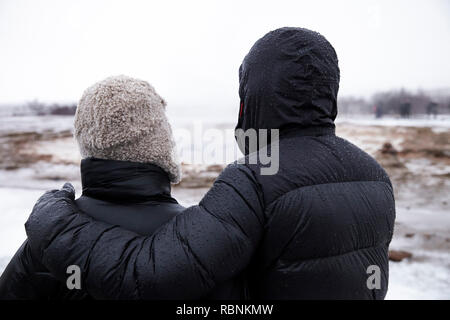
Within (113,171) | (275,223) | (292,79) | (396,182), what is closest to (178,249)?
(275,223)

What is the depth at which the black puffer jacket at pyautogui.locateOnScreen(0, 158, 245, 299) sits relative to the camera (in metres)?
1.06

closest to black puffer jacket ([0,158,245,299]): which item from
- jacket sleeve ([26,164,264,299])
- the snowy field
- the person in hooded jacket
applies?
the person in hooded jacket

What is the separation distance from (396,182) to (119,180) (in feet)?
19.0

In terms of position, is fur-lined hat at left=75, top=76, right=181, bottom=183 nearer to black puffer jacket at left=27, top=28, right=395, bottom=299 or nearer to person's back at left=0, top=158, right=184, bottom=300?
person's back at left=0, top=158, right=184, bottom=300

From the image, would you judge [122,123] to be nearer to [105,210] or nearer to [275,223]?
[105,210]

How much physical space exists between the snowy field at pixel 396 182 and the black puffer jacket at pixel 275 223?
95.8 inches

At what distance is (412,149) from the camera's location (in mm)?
7125

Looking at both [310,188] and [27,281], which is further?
[27,281]

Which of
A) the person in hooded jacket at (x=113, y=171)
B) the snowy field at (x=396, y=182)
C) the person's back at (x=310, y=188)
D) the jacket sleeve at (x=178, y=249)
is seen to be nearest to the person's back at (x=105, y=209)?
the person in hooded jacket at (x=113, y=171)

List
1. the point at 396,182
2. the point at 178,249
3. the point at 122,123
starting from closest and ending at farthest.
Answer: the point at 178,249 < the point at 122,123 < the point at 396,182

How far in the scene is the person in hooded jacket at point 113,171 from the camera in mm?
1054

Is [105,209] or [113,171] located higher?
[113,171]

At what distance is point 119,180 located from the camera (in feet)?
3.50
